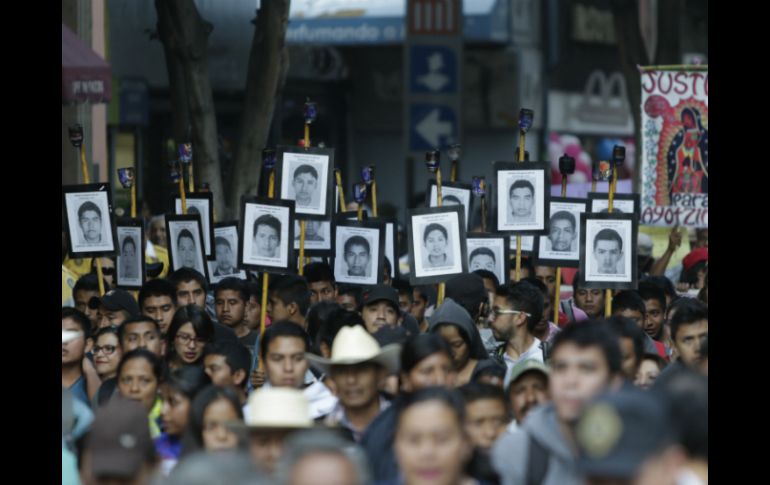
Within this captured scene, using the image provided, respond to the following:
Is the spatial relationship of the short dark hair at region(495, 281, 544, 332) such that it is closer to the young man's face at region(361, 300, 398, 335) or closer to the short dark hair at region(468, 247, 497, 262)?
the young man's face at region(361, 300, 398, 335)

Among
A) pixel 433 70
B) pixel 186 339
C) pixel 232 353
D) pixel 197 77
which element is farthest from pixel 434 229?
pixel 433 70

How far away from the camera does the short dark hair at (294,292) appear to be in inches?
466

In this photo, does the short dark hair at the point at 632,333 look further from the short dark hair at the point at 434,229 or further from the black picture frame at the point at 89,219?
the black picture frame at the point at 89,219

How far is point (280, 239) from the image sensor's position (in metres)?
11.9

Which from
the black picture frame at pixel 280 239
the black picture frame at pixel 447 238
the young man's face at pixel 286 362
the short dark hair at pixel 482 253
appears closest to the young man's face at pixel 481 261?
the short dark hair at pixel 482 253

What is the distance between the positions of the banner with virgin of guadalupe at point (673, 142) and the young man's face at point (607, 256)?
4.18 m

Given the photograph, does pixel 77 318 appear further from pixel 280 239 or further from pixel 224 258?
pixel 224 258

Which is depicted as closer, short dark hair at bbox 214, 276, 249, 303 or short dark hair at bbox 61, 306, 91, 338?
short dark hair at bbox 61, 306, 91, 338

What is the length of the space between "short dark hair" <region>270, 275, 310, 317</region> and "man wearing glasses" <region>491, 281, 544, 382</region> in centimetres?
171

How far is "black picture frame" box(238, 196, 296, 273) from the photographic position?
11930 mm

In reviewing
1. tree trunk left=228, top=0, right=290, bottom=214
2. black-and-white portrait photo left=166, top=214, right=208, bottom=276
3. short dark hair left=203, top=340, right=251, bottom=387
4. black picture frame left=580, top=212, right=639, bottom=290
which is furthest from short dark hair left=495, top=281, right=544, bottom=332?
tree trunk left=228, top=0, right=290, bottom=214

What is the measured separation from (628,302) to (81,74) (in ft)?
24.2
